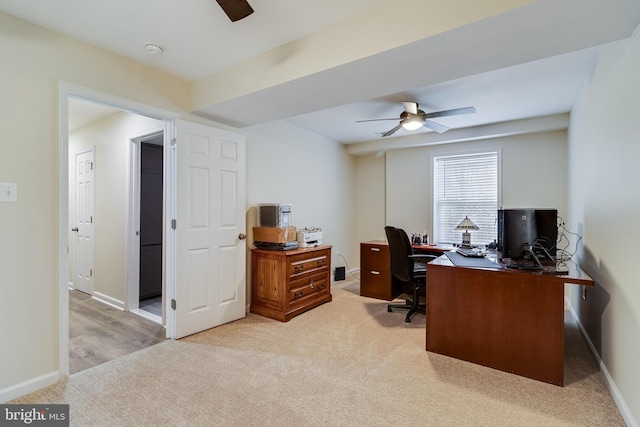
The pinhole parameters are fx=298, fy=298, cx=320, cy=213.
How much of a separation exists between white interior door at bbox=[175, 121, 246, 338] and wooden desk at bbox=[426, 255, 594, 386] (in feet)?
6.69

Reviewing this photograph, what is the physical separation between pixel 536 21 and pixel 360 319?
2.89 metres

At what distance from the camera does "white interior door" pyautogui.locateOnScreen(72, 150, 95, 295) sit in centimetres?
412

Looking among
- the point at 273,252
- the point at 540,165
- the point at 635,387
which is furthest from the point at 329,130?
the point at 635,387

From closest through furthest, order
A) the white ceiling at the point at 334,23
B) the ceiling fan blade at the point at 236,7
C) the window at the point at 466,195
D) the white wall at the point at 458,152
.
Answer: the ceiling fan blade at the point at 236,7 → the white ceiling at the point at 334,23 → the white wall at the point at 458,152 → the window at the point at 466,195

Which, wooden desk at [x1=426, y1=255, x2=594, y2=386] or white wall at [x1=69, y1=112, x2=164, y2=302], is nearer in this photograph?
wooden desk at [x1=426, y1=255, x2=594, y2=386]

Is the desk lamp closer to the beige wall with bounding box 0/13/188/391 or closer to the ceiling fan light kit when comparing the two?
the ceiling fan light kit

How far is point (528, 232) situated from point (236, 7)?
2.69m

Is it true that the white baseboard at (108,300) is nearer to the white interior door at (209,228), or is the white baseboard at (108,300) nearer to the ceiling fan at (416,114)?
the white interior door at (209,228)

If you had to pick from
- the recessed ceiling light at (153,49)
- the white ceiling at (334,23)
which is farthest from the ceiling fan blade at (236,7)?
the recessed ceiling light at (153,49)

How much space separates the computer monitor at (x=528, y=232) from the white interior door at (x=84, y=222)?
4969mm

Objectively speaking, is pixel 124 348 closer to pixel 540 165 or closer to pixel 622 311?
pixel 622 311

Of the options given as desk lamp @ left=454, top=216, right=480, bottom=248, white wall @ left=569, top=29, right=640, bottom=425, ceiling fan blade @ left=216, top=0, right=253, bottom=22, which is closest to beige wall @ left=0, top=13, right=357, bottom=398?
ceiling fan blade @ left=216, top=0, right=253, bottom=22

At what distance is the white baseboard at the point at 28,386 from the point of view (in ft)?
6.15

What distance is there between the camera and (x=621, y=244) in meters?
1.79
